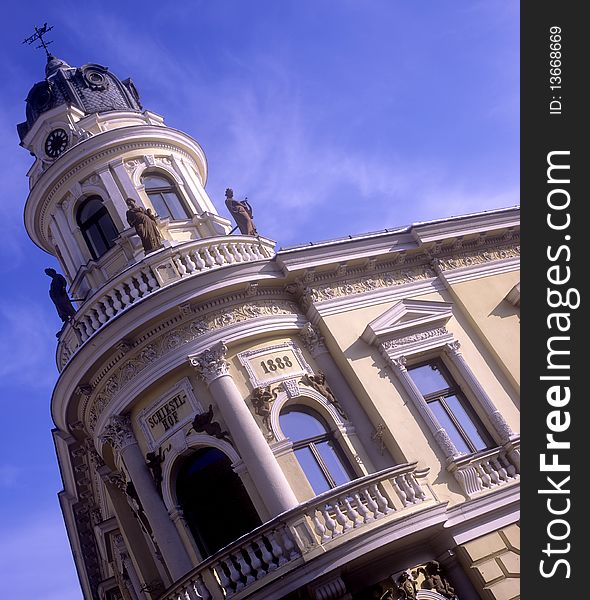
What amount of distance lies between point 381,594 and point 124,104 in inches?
578

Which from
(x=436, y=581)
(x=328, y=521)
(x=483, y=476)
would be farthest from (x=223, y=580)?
(x=483, y=476)

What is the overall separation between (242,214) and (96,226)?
3.78 m

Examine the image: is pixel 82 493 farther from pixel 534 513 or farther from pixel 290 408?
pixel 534 513

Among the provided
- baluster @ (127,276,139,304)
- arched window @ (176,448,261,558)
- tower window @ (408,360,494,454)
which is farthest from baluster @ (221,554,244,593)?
baluster @ (127,276,139,304)

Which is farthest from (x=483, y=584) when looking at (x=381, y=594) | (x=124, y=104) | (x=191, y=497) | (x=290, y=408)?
(x=124, y=104)

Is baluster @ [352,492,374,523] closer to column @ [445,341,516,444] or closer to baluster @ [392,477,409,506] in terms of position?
baluster @ [392,477,409,506]

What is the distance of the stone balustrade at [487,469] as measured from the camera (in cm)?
1368

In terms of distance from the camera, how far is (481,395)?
1485 cm

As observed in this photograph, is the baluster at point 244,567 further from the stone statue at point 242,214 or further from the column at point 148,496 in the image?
the stone statue at point 242,214

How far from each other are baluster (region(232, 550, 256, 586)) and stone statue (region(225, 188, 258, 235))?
7541 millimetres

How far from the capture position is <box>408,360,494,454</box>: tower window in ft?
47.9

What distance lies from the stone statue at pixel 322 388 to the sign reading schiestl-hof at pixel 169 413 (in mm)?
2113

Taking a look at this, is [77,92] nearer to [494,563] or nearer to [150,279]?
[150,279]

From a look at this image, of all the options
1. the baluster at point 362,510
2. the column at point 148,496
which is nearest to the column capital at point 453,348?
the baluster at point 362,510
